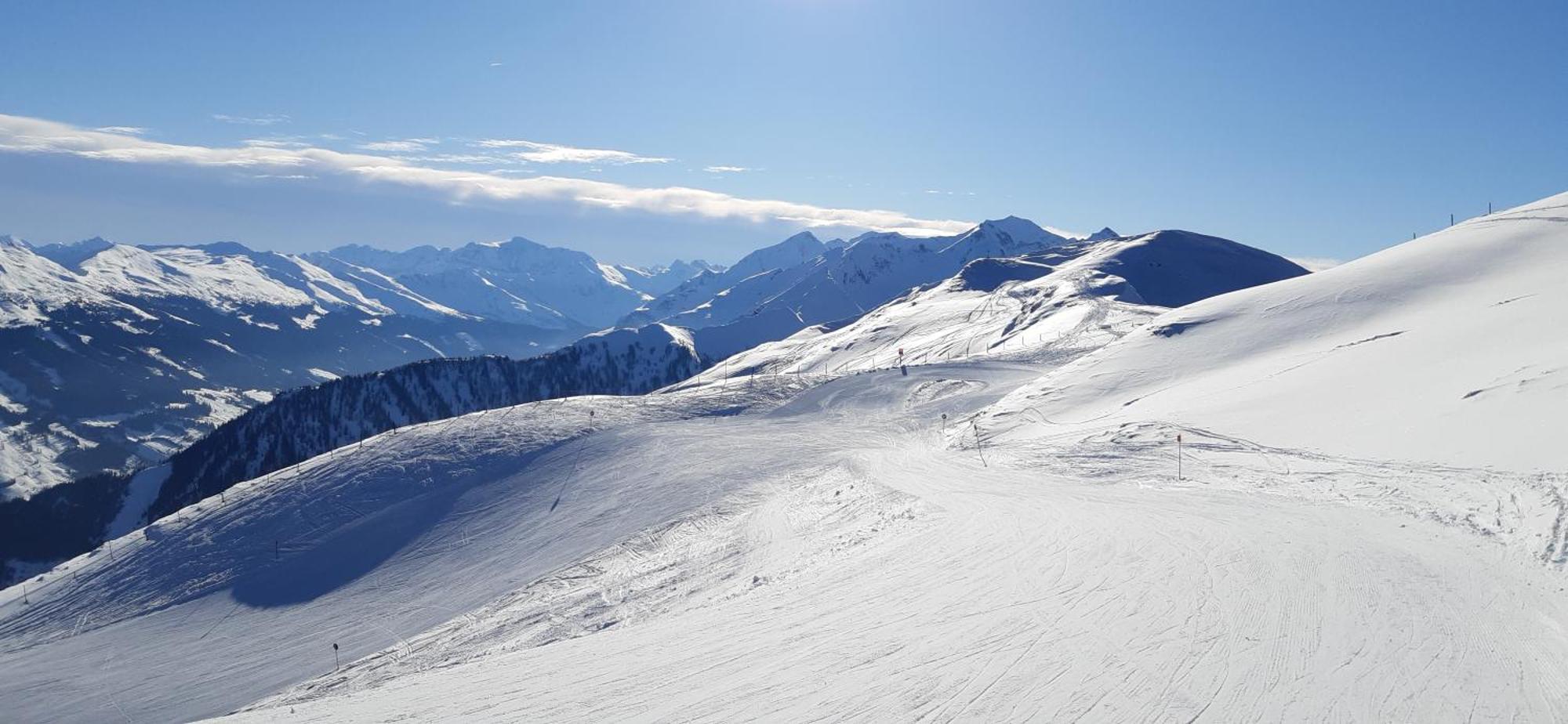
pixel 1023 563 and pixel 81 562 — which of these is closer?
pixel 1023 563

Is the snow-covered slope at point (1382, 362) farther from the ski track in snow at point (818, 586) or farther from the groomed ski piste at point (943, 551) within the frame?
the ski track in snow at point (818, 586)

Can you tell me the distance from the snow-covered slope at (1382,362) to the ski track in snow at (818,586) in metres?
2.51

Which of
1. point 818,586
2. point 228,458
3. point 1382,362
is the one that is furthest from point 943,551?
point 228,458

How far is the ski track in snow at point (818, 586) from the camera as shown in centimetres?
1493

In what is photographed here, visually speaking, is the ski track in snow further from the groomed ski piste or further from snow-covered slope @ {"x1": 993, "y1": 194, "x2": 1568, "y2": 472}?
snow-covered slope @ {"x1": 993, "y1": 194, "x2": 1568, "y2": 472}

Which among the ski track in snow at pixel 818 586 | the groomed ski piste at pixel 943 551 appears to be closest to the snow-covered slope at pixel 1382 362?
the groomed ski piste at pixel 943 551

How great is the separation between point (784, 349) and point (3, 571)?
5321 inches

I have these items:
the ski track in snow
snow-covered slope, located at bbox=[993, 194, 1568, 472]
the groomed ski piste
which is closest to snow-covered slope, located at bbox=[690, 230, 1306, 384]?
snow-covered slope, located at bbox=[993, 194, 1568, 472]

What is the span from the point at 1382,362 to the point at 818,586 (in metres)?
34.9

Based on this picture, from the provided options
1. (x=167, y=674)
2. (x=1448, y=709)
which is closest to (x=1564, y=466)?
(x=1448, y=709)

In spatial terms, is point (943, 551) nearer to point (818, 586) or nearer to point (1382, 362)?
point (818, 586)

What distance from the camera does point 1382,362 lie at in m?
40.0

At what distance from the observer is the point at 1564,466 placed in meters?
22.0

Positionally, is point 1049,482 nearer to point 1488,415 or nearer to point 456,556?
point 1488,415
